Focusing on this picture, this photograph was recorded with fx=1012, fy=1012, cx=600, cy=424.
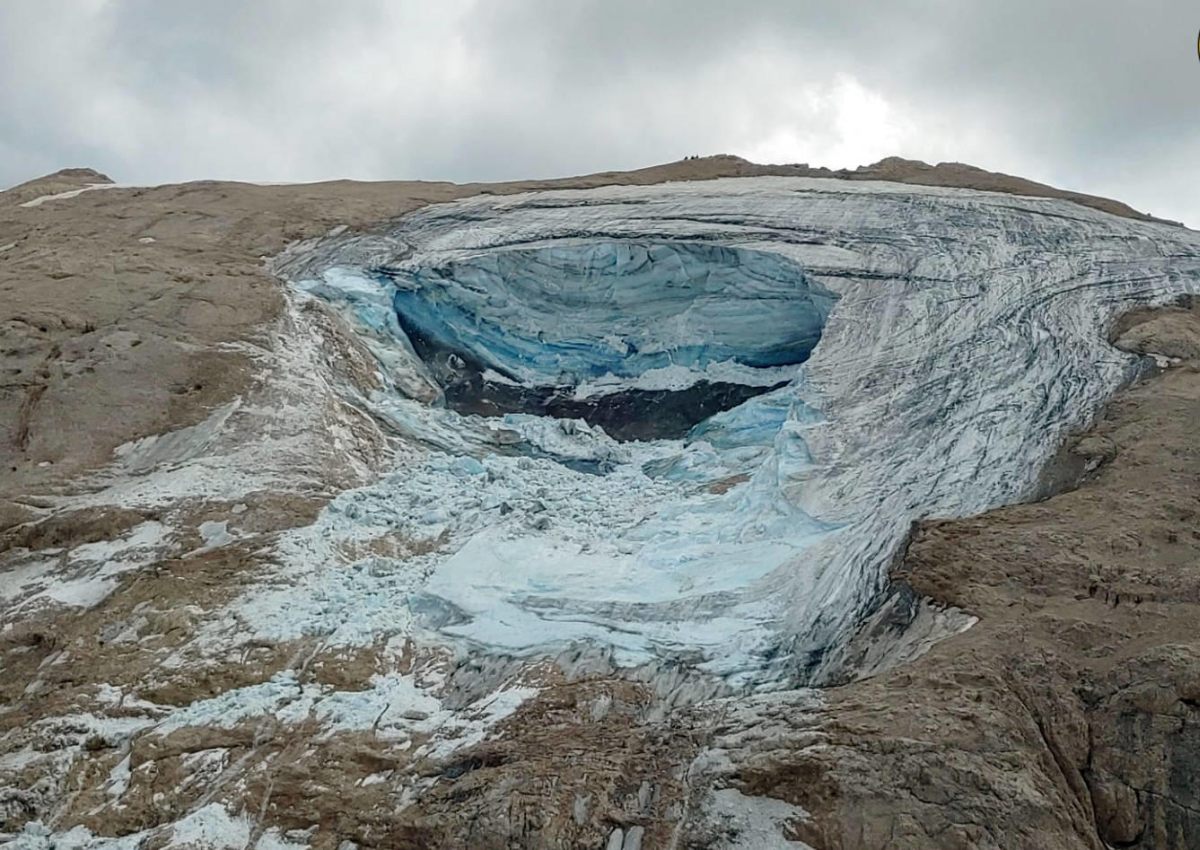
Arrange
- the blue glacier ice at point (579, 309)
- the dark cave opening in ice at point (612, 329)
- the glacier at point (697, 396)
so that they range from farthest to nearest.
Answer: the blue glacier ice at point (579, 309)
the dark cave opening in ice at point (612, 329)
the glacier at point (697, 396)

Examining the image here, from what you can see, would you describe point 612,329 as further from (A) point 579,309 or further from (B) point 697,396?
(B) point 697,396

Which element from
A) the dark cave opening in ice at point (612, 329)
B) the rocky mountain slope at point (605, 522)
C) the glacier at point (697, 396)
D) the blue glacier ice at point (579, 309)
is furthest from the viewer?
the blue glacier ice at point (579, 309)

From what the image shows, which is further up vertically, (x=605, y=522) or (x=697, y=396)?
(x=697, y=396)

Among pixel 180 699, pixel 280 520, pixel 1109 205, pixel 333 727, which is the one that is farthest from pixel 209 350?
pixel 1109 205

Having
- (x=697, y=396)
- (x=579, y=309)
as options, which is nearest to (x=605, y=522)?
(x=697, y=396)

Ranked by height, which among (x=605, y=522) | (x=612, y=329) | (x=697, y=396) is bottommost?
(x=605, y=522)
